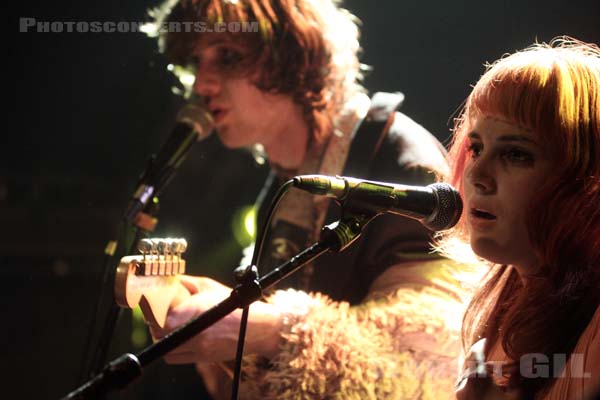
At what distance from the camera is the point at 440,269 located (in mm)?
1696

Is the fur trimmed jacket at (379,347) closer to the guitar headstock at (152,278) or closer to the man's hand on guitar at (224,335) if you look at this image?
the man's hand on guitar at (224,335)

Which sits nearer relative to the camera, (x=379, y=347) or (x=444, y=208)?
(x=444, y=208)

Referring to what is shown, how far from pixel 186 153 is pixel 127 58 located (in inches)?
15.0

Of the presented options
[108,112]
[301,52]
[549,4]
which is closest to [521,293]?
[549,4]

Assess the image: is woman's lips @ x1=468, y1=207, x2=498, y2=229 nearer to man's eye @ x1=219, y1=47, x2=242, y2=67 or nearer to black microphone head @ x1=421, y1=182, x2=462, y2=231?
black microphone head @ x1=421, y1=182, x2=462, y2=231

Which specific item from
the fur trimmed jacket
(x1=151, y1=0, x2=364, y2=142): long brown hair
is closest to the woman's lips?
the fur trimmed jacket

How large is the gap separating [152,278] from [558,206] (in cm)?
84

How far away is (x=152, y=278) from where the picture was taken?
4.93ft

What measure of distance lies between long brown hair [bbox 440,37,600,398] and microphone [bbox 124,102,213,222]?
1.05m

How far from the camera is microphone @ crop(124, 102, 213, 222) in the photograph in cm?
190

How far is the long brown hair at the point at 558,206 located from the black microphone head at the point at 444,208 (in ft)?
0.39

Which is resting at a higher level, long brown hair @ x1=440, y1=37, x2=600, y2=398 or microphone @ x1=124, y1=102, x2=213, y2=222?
microphone @ x1=124, y1=102, x2=213, y2=222

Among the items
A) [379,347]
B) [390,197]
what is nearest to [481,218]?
[390,197]

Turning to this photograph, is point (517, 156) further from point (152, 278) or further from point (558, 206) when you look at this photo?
point (152, 278)
